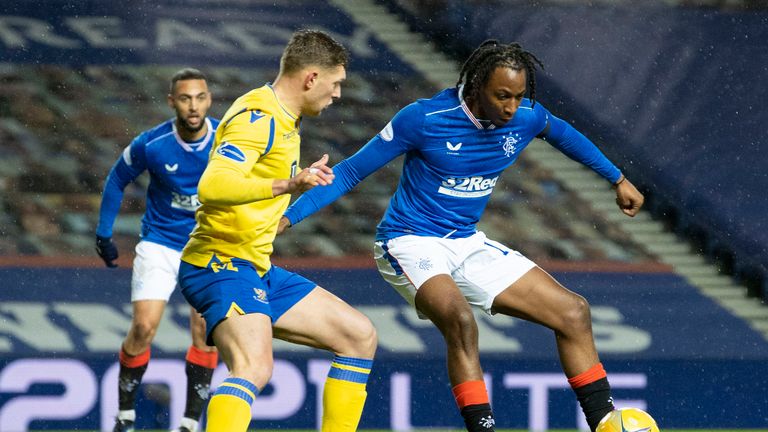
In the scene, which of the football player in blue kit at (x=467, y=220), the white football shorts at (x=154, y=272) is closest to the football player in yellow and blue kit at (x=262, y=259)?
the football player in blue kit at (x=467, y=220)

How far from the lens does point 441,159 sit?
4973 mm

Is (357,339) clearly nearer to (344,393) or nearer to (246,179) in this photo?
(344,393)

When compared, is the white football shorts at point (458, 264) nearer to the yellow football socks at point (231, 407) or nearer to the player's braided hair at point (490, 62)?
the player's braided hair at point (490, 62)

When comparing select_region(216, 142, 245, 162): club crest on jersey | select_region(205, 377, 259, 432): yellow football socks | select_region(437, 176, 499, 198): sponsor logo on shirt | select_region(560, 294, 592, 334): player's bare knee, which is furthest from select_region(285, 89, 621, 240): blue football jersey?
select_region(205, 377, 259, 432): yellow football socks

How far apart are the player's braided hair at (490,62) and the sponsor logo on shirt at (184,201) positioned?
1.96 meters

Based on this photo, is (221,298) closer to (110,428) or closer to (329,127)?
(110,428)

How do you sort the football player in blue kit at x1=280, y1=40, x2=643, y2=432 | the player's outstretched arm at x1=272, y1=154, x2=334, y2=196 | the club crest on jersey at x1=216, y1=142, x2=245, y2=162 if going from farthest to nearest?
the football player in blue kit at x1=280, y1=40, x2=643, y2=432 < the club crest on jersey at x1=216, y1=142, x2=245, y2=162 < the player's outstretched arm at x1=272, y1=154, x2=334, y2=196

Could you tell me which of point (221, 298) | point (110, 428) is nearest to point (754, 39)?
point (110, 428)

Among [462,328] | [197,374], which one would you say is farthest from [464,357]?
[197,374]

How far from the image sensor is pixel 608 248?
9609mm

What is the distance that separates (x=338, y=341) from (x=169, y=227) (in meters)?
2.19

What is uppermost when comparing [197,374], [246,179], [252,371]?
[246,179]

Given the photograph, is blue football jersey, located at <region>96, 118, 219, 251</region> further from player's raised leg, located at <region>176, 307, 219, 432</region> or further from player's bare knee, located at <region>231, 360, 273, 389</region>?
player's bare knee, located at <region>231, 360, 273, 389</region>

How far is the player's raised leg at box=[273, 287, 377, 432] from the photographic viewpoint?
4641 mm
